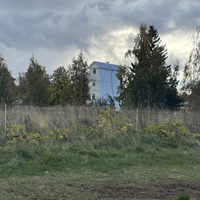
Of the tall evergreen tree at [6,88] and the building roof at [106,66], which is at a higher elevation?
the building roof at [106,66]

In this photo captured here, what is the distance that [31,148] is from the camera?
7895 mm

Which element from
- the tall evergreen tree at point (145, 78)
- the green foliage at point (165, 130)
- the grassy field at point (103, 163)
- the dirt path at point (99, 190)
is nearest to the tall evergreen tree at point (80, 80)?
the tall evergreen tree at point (145, 78)

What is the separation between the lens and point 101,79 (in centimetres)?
4441

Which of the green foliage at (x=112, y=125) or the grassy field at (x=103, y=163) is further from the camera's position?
the green foliage at (x=112, y=125)

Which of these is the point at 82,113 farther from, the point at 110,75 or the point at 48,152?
the point at 110,75

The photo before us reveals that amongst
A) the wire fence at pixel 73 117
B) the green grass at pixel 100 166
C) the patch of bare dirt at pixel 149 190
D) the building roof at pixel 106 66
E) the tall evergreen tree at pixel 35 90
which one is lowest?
the patch of bare dirt at pixel 149 190

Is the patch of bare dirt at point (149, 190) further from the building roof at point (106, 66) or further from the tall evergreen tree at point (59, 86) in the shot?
the building roof at point (106, 66)

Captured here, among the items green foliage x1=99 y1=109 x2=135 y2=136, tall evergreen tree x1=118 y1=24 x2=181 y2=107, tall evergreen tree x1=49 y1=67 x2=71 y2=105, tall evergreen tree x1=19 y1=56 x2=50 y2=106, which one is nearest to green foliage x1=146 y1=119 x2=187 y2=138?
green foliage x1=99 y1=109 x2=135 y2=136

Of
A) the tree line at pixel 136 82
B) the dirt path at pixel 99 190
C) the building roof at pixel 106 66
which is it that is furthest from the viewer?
the building roof at pixel 106 66

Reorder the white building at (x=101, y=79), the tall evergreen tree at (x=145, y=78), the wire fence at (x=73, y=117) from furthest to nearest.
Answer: the white building at (x=101, y=79)
the tall evergreen tree at (x=145, y=78)
the wire fence at (x=73, y=117)

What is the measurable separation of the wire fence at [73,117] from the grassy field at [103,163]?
14 centimetres

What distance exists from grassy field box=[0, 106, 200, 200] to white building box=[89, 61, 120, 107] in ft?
108

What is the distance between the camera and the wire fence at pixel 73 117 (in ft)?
36.3

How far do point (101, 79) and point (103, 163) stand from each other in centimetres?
3801
